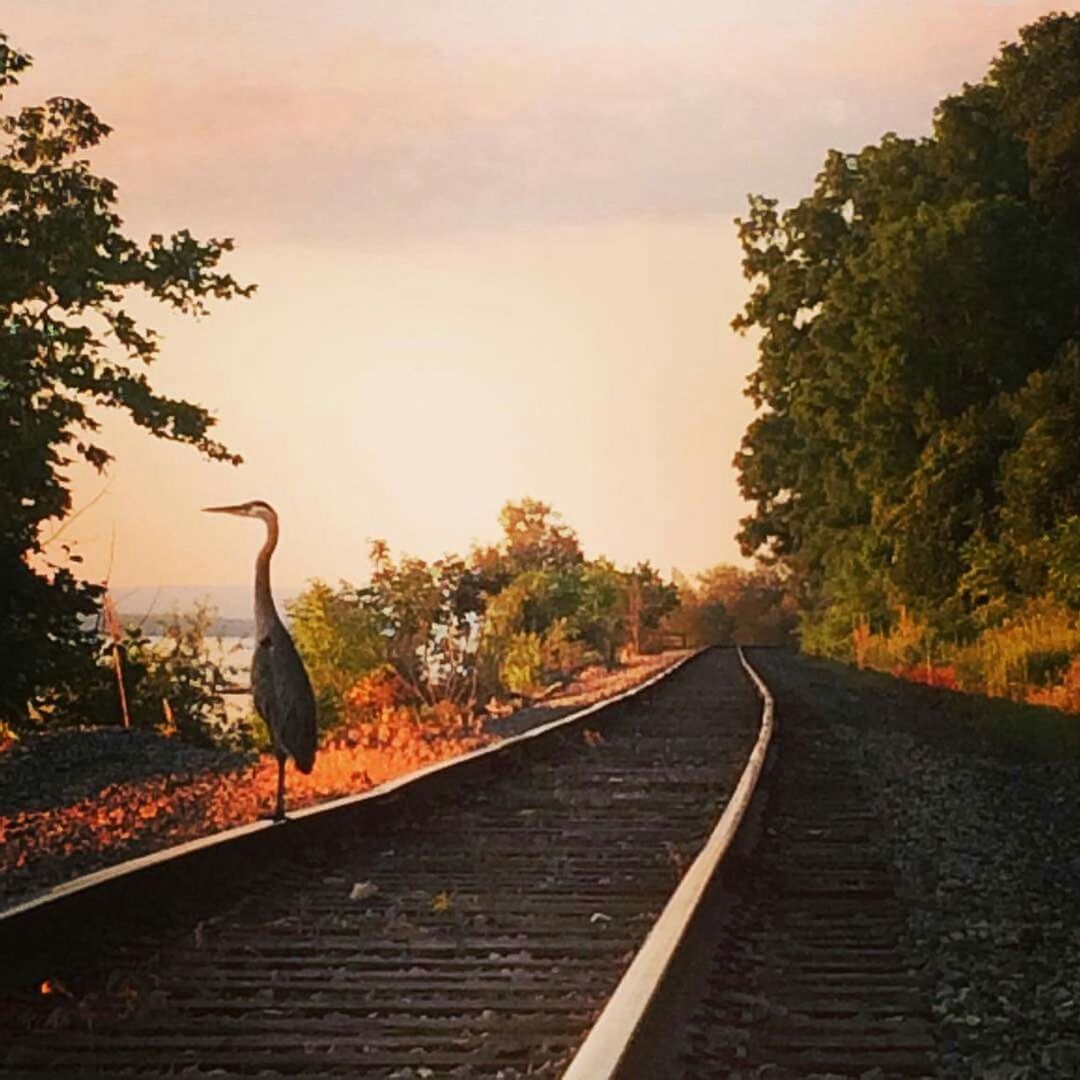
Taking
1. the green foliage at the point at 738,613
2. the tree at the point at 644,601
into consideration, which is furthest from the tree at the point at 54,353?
the green foliage at the point at 738,613

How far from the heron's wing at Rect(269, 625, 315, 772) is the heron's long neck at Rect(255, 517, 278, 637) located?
14 centimetres

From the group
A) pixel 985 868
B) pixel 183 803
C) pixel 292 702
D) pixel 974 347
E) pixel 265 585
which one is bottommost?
pixel 183 803

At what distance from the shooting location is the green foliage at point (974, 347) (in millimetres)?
32344

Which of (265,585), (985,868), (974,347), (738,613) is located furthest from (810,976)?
(738,613)

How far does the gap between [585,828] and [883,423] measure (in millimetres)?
33367

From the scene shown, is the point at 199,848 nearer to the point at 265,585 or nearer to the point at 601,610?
the point at 265,585

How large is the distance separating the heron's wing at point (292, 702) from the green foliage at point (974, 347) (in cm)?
2097

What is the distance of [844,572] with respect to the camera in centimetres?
5528

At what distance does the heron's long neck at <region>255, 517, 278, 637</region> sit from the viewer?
875 cm

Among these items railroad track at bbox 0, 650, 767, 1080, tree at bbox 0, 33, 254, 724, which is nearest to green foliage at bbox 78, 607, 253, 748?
tree at bbox 0, 33, 254, 724

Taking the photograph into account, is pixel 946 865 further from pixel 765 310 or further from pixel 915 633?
pixel 765 310

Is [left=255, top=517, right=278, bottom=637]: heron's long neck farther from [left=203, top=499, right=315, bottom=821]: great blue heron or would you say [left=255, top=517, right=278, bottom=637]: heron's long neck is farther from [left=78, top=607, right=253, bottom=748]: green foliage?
[left=78, top=607, right=253, bottom=748]: green foliage

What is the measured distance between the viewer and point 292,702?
8445 mm

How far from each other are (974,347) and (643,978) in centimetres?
3476
